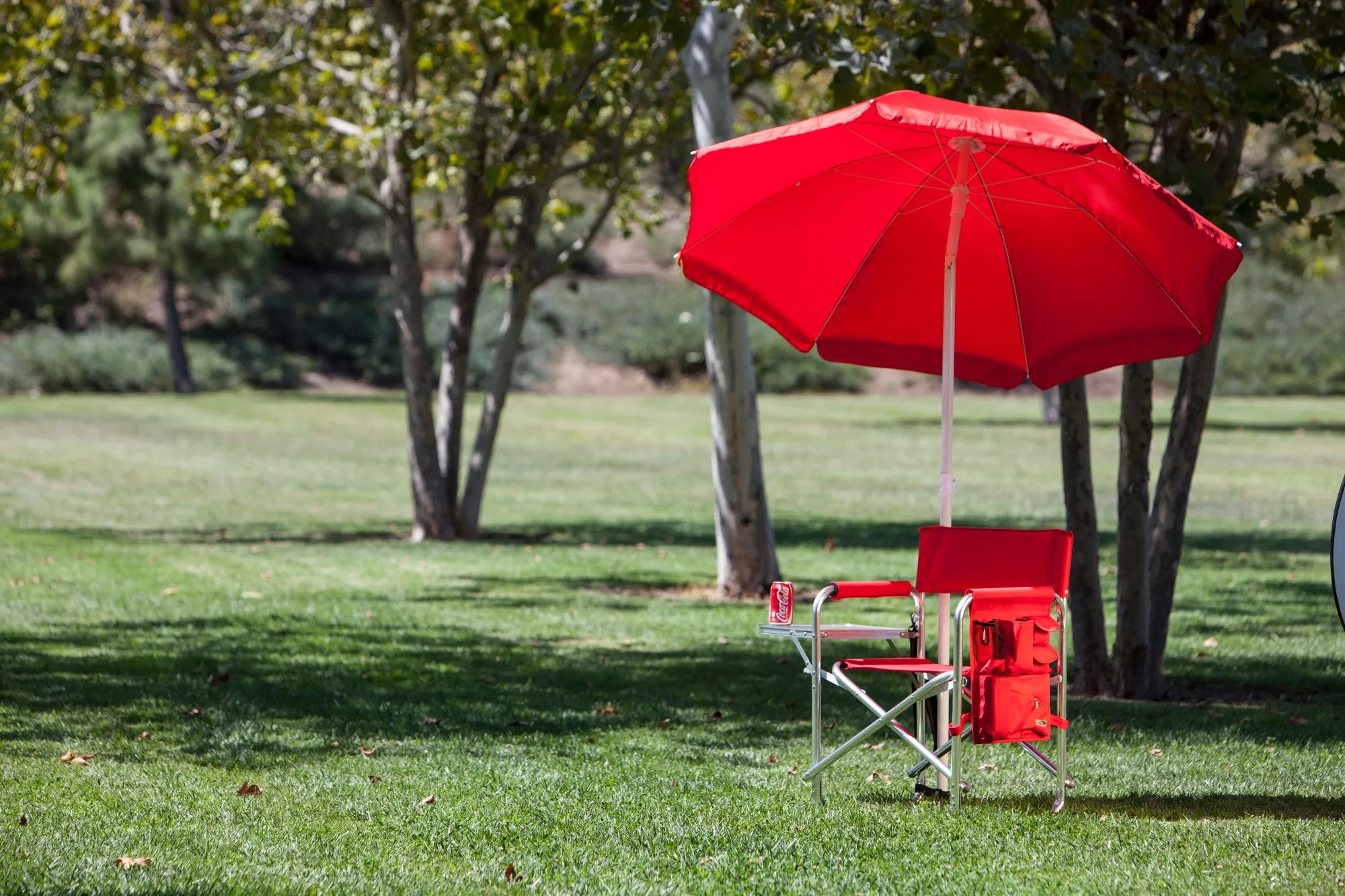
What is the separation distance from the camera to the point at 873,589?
520 centimetres

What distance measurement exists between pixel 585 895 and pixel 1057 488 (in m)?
17.0

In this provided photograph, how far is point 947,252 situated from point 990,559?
109cm

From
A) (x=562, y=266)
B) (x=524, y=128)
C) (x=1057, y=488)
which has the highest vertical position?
(x=524, y=128)

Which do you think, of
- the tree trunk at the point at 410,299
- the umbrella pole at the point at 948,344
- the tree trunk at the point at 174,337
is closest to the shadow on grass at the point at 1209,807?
the umbrella pole at the point at 948,344

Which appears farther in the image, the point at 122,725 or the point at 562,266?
the point at 562,266

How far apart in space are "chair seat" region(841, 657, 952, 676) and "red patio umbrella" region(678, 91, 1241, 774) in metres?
0.22

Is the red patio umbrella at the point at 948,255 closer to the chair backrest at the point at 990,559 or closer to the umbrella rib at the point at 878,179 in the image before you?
the umbrella rib at the point at 878,179

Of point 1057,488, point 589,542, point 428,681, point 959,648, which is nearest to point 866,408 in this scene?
point 1057,488

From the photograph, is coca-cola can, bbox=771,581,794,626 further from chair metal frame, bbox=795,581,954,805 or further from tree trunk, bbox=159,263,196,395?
tree trunk, bbox=159,263,196,395

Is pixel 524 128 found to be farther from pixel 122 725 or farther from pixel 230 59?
pixel 122 725

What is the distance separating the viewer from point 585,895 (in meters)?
4.09

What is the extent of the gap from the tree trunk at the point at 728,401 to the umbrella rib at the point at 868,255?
4.62 m

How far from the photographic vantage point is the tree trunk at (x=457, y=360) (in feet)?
48.4

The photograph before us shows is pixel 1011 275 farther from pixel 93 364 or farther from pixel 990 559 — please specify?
pixel 93 364
